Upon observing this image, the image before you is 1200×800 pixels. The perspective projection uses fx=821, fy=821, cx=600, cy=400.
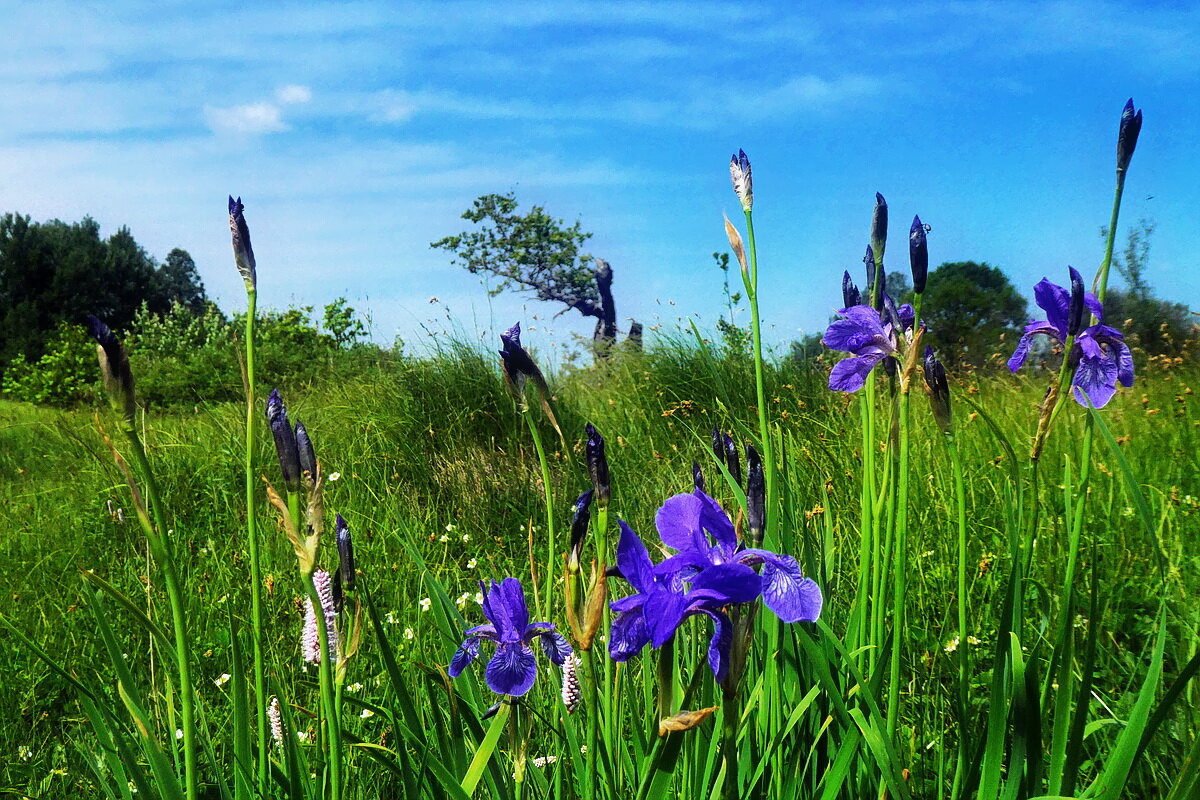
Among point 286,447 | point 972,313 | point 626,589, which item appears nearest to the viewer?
point 286,447

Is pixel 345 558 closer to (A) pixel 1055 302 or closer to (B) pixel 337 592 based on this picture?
(B) pixel 337 592

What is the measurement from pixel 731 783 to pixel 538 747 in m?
1.34

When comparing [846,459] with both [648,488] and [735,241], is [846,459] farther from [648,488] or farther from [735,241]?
[735,241]

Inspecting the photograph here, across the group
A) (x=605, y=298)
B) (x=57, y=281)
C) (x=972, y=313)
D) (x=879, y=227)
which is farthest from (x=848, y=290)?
(x=57, y=281)

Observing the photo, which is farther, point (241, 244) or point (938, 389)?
point (938, 389)

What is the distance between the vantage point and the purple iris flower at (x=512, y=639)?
110cm

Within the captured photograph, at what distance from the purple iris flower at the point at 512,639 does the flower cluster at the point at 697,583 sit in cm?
31

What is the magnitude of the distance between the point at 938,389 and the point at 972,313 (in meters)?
14.0

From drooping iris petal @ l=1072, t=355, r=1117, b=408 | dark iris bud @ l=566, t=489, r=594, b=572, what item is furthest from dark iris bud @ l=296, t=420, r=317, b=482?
drooping iris petal @ l=1072, t=355, r=1117, b=408

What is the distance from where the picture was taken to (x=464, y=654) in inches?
48.1

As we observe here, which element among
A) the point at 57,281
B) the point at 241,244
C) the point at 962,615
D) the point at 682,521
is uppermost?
the point at 57,281

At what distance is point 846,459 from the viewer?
13.7ft

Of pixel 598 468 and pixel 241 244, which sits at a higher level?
pixel 241 244

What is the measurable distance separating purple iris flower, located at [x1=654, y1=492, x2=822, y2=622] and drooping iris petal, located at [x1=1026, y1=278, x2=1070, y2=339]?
32.3 inches
